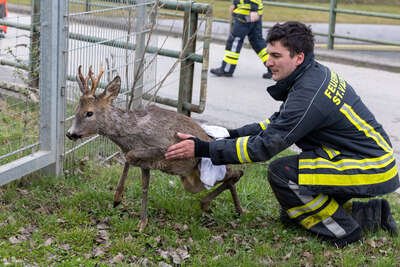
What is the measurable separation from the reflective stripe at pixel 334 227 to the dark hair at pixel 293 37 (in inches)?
47.5

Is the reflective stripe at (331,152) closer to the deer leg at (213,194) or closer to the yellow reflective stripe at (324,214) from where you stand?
the yellow reflective stripe at (324,214)

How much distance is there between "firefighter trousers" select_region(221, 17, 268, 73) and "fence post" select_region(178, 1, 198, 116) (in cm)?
392

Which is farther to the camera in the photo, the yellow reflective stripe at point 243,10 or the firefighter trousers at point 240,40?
the firefighter trousers at point 240,40

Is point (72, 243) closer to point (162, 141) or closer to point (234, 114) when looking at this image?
point (162, 141)

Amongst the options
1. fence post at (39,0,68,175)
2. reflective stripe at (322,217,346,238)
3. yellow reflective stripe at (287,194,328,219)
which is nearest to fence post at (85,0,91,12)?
fence post at (39,0,68,175)

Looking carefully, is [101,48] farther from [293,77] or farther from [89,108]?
[293,77]

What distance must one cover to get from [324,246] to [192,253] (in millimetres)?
959

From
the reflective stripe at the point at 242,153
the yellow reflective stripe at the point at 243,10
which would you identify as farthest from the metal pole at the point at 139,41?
the yellow reflective stripe at the point at 243,10

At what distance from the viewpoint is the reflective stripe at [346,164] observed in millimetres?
4977

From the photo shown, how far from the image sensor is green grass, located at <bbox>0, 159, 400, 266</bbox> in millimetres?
4812

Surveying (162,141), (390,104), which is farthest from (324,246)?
(390,104)

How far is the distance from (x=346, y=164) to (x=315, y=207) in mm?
408

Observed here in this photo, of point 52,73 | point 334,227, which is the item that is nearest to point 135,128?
point 52,73

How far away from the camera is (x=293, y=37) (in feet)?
A: 16.1
